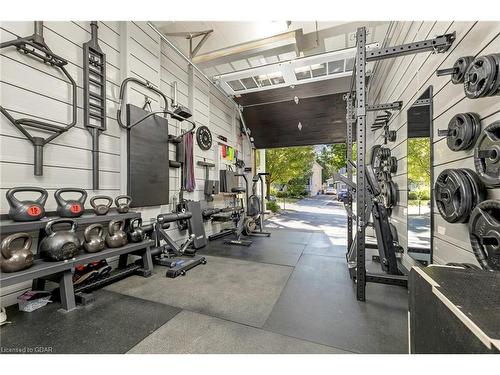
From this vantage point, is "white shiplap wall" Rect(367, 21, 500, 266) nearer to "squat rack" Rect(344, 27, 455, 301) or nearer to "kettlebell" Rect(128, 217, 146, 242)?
"squat rack" Rect(344, 27, 455, 301)

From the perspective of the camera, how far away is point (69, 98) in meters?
2.40

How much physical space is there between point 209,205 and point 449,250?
4259mm

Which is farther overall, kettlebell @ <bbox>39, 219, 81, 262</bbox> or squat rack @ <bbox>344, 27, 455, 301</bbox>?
squat rack @ <bbox>344, 27, 455, 301</bbox>

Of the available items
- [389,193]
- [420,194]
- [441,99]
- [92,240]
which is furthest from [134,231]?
[389,193]

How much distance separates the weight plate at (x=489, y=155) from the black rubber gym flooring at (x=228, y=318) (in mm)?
1263

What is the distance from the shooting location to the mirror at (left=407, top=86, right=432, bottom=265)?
222 centimetres

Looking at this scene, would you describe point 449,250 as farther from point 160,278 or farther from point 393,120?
point 160,278

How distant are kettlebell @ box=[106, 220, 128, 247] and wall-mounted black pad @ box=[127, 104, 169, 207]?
1.96 feet

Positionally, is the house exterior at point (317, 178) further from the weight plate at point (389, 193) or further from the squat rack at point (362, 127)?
the squat rack at point (362, 127)

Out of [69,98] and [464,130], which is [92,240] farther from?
[464,130]

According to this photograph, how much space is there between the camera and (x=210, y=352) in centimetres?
140

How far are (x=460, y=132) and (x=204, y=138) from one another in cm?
431

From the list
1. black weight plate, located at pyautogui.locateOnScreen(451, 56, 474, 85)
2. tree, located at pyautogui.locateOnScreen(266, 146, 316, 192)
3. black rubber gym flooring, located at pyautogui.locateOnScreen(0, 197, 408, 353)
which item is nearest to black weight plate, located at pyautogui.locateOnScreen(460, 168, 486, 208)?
black weight plate, located at pyautogui.locateOnScreen(451, 56, 474, 85)
